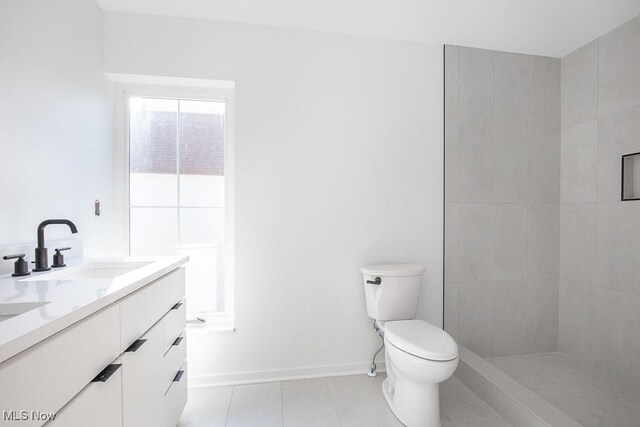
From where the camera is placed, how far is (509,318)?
2.17 m

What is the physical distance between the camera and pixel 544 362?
210 centimetres

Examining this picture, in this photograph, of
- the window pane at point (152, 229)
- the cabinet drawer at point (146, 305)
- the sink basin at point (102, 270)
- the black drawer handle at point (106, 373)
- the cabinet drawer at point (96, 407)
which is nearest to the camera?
the cabinet drawer at point (96, 407)

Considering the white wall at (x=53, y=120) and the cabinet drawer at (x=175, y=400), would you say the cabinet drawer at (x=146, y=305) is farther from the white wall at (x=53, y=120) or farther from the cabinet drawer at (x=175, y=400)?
the white wall at (x=53, y=120)

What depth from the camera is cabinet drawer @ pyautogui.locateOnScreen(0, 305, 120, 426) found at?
1.59ft

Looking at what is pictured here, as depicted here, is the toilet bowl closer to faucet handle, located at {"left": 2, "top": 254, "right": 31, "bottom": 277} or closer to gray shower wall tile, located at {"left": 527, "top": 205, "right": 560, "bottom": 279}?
gray shower wall tile, located at {"left": 527, "top": 205, "right": 560, "bottom": 279}

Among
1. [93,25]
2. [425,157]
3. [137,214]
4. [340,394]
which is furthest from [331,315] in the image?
[93,25]

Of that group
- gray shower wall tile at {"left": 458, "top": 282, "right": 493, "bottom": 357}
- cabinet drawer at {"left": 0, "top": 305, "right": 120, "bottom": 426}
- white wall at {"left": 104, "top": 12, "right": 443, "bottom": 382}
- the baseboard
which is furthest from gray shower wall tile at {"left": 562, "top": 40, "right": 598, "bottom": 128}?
cabinet drawer at {"left": 0, "top": 305, "right": 120, "bottom": 426}

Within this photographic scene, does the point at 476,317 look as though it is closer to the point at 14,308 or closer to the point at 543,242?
the point at 543,242

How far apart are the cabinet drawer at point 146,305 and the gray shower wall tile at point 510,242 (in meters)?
2.20

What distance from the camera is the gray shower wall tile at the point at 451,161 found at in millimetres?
2068

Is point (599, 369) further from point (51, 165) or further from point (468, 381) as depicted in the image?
point (51, 165)

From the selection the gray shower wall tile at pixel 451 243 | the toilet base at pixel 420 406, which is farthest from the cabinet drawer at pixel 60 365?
the gray shower wall tile at pixel 451 243

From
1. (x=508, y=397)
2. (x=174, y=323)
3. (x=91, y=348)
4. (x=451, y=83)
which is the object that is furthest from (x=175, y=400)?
(x=451, y=83)

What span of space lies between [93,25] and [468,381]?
10.4 ft
